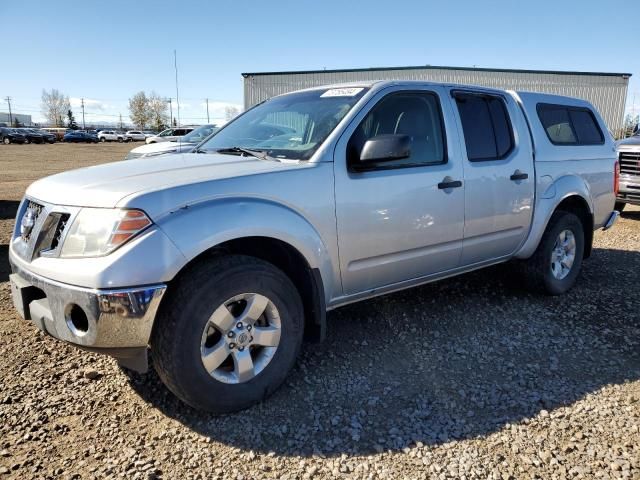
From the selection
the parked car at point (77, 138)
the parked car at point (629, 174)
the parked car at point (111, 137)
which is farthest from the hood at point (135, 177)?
the parked car at point (111, 137)

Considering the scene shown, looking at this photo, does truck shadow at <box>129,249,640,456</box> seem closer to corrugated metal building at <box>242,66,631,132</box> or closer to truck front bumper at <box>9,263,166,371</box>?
truck front bumper at <box>9,263,166,371</box>

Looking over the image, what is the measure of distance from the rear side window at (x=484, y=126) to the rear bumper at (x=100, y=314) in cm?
260

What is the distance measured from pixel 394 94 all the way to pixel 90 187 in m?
2.07

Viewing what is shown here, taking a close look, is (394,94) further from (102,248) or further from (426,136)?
(102,248)

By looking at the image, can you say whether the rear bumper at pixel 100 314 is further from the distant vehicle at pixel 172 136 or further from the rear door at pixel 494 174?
the distant vehicle at pixel 172 136

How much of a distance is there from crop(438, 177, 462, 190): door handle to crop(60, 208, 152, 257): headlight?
205 cm

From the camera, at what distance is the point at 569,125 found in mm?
4879

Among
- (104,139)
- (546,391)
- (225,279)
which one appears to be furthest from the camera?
(104,139)

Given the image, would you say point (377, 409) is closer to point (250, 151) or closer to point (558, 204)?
point (250, 151)

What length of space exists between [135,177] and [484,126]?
2714mm

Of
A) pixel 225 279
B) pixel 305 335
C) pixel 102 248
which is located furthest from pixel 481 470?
pixel 102 248

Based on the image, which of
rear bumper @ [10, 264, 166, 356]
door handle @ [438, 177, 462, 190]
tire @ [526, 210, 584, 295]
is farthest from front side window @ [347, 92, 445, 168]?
rear bumper @ [10, 264, 166, 356]

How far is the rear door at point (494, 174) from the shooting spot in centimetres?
Answer: 387

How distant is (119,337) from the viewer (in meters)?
2.43
